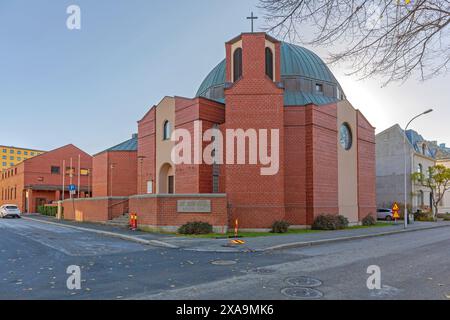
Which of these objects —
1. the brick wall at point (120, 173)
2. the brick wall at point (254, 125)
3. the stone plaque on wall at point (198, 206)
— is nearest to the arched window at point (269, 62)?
the brick wall at point (254, 125)

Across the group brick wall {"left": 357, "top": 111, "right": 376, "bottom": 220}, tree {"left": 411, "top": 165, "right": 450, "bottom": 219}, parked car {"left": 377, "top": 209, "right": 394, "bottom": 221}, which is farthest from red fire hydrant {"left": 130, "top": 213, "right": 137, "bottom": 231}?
tree {"left": 411, "top": 165, "right": 450, "bottom": 219}

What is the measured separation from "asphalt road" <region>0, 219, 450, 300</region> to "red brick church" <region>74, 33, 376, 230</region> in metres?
7.54

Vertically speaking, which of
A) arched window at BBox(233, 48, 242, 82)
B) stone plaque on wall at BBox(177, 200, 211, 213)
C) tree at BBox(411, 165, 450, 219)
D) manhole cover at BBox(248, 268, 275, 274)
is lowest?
manhole cover at BBox(248, 268, 275, 274)

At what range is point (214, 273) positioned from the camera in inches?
367

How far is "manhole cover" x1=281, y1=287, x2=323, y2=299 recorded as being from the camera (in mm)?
6922

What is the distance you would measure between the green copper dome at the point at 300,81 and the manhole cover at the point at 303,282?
22567 mm

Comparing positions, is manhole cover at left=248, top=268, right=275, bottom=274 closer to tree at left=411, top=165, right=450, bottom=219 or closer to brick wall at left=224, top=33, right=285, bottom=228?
brick wall at left=224, top=33, right=285, bottom=228

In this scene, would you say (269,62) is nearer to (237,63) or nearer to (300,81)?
(237,63)

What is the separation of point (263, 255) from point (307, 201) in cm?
1306

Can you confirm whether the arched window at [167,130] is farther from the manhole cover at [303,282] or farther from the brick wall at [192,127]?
the manhole cover at [303,282]

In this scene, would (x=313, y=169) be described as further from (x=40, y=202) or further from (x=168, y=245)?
(x=40, y=202)

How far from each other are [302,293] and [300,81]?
26781mm

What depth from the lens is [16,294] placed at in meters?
7.12

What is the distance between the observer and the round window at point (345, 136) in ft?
98.8
